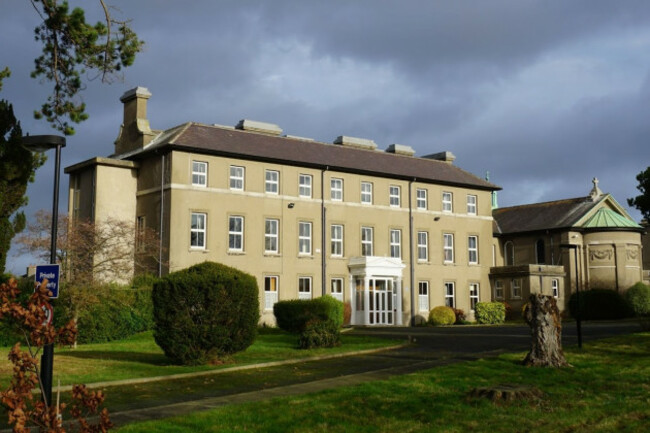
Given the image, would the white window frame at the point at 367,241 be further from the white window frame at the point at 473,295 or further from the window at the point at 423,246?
the white window frame at the point at 473,295

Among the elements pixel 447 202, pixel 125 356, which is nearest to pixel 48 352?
→ pixel 125 356

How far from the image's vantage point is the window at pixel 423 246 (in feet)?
162

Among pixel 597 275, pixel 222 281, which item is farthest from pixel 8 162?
pixel 597 275

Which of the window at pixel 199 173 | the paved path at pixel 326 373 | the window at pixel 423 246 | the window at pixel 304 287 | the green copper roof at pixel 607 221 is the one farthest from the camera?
the green copper roof at pixel 607 221

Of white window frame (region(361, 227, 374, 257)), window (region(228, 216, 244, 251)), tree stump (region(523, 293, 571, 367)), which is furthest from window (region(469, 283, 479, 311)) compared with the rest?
tree stump (region(523, 293, 571, 367))

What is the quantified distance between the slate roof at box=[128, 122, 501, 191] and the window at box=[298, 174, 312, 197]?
75 cm

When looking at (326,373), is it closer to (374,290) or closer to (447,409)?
(447,409)

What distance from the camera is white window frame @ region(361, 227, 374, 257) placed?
46.8m

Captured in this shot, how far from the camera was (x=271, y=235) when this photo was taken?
4297 centimetres

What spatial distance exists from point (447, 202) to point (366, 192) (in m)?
7.12

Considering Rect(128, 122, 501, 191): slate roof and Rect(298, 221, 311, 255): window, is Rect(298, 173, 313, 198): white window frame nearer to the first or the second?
Rect(128, 122, 501, 191): slate roof

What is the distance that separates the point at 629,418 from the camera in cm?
1178

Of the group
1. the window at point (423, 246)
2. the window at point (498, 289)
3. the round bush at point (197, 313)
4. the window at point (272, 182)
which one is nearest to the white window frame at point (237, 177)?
the window at point (272, 182)

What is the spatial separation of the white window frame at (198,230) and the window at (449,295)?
18397mm
